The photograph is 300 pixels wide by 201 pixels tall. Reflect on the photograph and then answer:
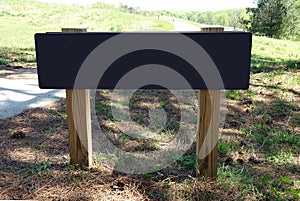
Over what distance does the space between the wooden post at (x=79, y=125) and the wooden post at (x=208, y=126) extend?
2.64ft

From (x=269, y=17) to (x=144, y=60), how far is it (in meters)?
27.5

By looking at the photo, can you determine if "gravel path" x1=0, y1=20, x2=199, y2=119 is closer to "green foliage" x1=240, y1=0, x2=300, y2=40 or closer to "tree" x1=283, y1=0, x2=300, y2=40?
"green foliage" x1=240, y1=0, x2=300, y2=40

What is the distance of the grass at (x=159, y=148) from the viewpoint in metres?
2.14

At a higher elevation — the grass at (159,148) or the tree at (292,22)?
the tree at (292,22)

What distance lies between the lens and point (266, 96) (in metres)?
4.57

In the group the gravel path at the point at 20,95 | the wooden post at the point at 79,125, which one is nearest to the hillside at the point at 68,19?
the gravel path at the point at 20,95

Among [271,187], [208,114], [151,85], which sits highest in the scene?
[151,85]

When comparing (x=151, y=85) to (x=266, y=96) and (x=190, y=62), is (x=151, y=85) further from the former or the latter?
(x=266, y=96)

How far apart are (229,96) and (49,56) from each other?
307 cm

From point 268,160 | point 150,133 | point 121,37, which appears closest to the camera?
point 121,37

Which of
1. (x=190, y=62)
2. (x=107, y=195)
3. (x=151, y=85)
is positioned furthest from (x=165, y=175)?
(x=190, y=62)

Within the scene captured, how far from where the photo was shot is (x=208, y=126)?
221cm

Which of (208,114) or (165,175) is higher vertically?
(208,114)

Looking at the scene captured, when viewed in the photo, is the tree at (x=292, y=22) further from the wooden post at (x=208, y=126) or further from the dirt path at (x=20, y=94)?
the wooden post at (x=208, y=126)
